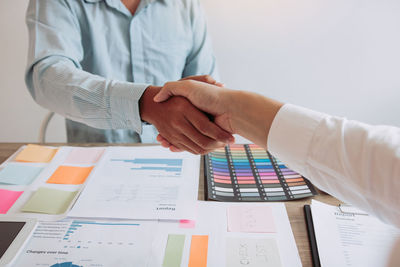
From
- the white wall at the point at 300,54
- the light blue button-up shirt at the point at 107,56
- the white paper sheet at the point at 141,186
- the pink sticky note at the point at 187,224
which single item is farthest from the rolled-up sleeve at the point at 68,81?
the white wall at the point at 300,54

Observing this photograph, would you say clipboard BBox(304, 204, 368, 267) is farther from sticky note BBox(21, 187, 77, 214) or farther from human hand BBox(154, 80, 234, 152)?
sticky note BBox(21, 187, 77, 214)

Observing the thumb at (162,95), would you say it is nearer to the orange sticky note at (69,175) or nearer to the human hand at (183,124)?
the human hand at (183,124)

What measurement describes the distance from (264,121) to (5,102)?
1951 millimetres

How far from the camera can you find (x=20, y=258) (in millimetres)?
578

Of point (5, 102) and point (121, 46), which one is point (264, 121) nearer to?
point (121, 46)

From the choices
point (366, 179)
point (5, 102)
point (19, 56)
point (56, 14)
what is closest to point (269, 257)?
point (366, 179)

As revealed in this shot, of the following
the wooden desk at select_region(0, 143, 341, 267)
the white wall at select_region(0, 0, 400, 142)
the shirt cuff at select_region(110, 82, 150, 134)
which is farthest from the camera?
the white wall at select_region(0, 0, 400, 142)

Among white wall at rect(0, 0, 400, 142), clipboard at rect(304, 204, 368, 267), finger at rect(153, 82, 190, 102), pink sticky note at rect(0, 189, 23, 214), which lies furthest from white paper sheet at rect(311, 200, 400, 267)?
white wall at rect(0, 0, 400, 142)

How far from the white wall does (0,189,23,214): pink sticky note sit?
1.40 metres

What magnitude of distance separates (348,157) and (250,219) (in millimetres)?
261

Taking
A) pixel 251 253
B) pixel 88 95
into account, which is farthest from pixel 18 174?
pixel 251 253

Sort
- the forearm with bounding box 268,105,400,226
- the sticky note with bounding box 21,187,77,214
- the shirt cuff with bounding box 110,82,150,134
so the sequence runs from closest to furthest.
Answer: the forearm with bounding box 268,105,400,226, the sticky note with bounding box 21,187,77,214, the shirt cuff with bounding box 110,82,150,134

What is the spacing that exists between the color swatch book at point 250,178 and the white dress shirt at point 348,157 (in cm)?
19

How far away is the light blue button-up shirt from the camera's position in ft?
3.08
